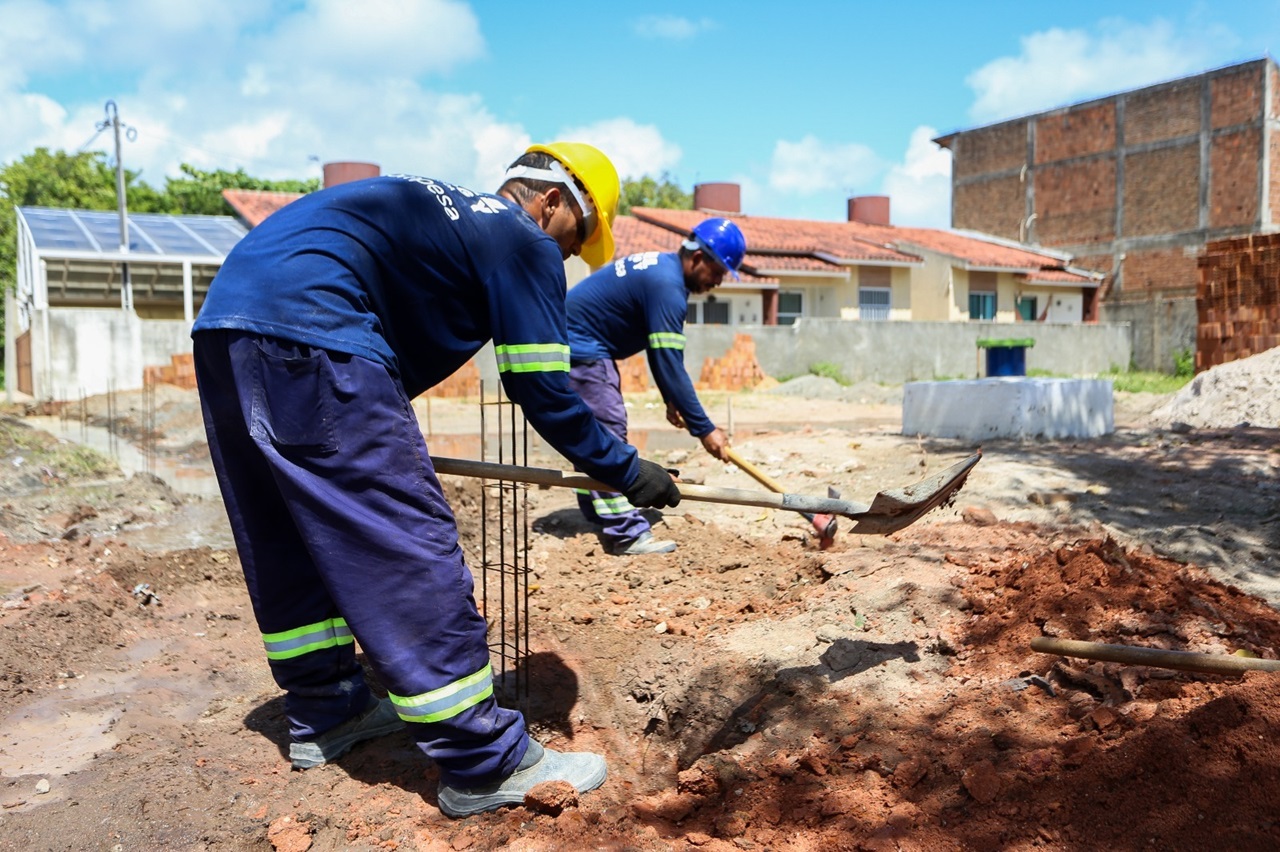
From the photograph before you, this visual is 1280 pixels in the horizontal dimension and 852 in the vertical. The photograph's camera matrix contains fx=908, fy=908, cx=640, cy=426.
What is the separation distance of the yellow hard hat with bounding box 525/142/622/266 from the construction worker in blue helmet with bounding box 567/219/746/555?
5.22ft

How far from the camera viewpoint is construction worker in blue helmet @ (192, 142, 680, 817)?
2182mm

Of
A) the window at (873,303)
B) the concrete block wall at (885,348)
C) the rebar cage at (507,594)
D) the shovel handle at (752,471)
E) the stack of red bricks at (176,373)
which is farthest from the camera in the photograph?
the window at (873,303)

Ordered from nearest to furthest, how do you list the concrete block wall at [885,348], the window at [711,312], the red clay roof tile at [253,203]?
the concrete block wall at [885,348], the window at [711,312], the red clay roof tile at [253,203]

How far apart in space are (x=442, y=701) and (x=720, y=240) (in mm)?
3009

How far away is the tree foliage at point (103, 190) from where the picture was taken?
30.8 m

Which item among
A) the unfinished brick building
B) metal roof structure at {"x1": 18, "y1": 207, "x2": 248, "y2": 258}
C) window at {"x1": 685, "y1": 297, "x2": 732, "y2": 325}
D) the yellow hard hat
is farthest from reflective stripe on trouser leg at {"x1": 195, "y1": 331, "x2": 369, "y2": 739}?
the unfinished brick building

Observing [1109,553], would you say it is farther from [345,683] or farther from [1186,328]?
[1186,328]

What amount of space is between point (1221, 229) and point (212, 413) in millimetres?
28610

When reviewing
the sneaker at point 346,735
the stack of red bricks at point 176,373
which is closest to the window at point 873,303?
the stack of red bricks at point 176,373

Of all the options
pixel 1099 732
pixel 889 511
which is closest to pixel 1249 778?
pixel 1099 732

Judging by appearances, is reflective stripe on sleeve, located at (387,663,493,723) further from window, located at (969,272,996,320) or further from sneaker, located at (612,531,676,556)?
window, located at (969,272,996,320)

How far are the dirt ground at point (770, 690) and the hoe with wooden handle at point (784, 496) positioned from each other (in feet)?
1.41

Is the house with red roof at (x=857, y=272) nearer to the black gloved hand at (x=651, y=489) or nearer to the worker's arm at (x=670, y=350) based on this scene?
the worker's arm at (x=670, y=350)

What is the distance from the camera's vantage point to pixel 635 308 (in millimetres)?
4734
